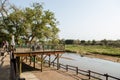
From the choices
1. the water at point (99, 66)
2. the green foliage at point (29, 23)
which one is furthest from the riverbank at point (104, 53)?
the green foliage at point (29, 23)

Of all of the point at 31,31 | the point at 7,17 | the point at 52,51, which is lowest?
the point at 52,51

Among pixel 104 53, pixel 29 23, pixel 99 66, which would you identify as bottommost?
pixel 99 66

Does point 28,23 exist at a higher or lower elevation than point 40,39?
higher

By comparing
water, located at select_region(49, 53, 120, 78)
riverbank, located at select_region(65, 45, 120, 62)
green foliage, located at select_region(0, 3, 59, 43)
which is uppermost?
green foliage, located at select_region(0, 3, 59, 43)

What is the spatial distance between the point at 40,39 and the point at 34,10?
681 cm

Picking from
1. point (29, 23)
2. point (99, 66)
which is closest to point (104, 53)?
point (99, 66)

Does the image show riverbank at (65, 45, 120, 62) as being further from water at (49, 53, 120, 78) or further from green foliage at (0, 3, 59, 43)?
green foliage at (0, 3, 59, 43)

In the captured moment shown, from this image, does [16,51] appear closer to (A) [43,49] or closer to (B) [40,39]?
(A) [43,49]

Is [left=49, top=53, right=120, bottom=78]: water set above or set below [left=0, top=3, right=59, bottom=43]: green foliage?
below

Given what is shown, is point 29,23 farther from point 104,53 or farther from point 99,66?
point 104,53

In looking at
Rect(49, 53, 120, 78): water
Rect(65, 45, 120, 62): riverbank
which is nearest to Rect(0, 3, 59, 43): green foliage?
Rect(49, 53, 120, 78): water

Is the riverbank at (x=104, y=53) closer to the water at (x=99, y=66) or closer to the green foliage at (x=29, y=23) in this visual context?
the water at (x=99, y=66)

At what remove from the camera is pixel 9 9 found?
45.2m

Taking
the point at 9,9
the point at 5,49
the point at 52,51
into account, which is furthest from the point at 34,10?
the point at 52,51
